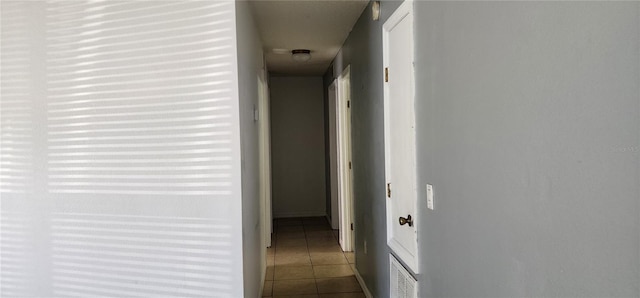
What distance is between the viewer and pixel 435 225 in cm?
192

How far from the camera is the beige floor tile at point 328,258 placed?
4399mm

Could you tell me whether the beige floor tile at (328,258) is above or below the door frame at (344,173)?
below

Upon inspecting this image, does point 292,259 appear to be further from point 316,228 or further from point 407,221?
point 407,221

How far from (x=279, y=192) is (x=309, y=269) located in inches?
106

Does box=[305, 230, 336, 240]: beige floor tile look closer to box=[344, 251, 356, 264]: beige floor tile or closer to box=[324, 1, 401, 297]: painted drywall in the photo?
box=[344, 251, 356, 264]: beige floor tile

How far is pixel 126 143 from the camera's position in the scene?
2305mm

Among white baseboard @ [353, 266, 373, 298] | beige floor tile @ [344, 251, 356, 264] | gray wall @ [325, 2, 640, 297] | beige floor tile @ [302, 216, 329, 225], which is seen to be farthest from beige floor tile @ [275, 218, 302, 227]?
gray wall @ [325, 2, 640, 297]

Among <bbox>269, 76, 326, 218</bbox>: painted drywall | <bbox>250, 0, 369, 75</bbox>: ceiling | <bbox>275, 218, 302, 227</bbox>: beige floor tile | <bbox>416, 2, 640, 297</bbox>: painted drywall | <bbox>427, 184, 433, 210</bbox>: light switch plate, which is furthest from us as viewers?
<bbox>269, 76, 326, 218</bbox>: painted drywall

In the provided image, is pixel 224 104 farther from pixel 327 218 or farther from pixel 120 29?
pixel 327 218

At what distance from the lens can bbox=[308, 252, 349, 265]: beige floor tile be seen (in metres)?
4.40

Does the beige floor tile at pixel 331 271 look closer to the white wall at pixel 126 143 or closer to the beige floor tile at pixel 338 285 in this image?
the beige floor tile at pixel 338 285

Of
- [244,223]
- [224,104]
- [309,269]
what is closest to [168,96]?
[224,104]

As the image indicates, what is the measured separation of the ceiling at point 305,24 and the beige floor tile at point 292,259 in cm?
212

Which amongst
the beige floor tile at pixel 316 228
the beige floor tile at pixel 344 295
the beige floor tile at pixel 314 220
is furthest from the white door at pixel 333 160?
the beige floor tile at pixel 344 295
